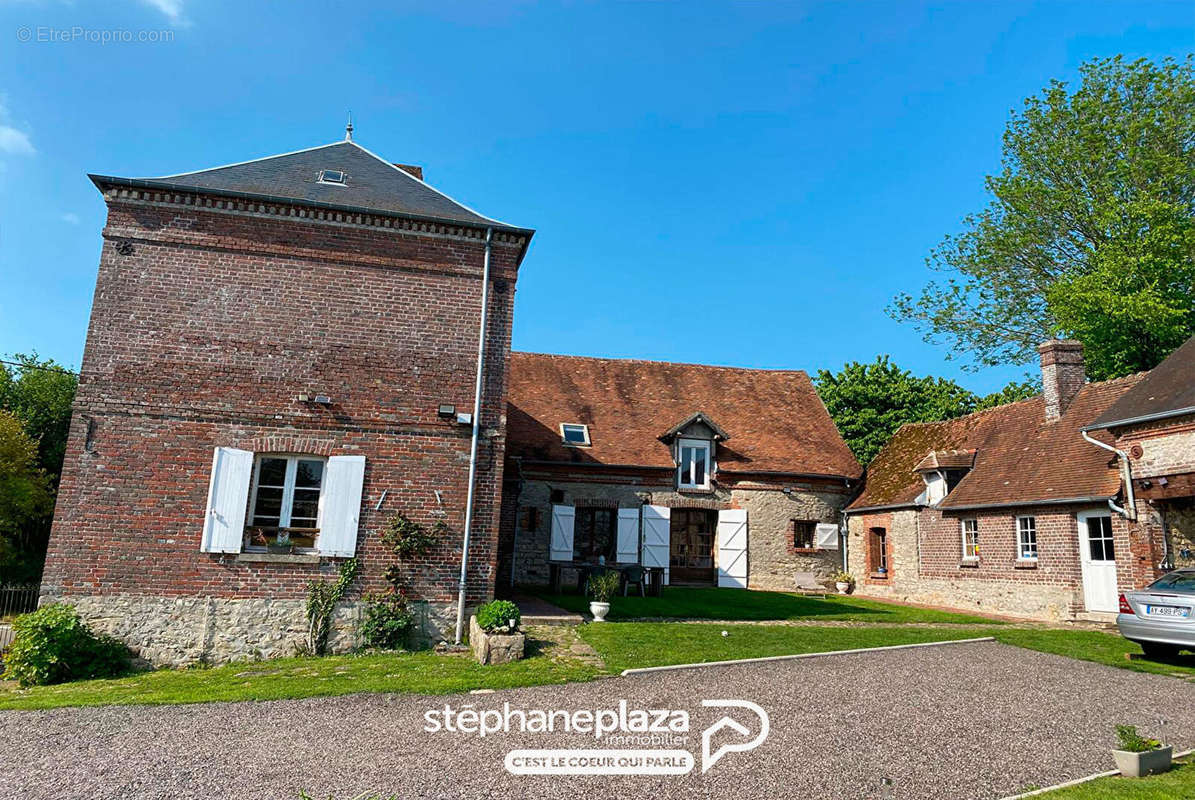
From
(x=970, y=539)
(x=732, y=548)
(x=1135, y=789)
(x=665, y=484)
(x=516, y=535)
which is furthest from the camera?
(x=665, y=484)

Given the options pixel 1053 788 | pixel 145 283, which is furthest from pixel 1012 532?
pixel 145 283

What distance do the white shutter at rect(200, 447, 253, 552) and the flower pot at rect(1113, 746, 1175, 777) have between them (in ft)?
33.8

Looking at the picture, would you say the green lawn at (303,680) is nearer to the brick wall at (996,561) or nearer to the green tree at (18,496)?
the brick wall at (996,561)

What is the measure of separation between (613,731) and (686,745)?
0.73m

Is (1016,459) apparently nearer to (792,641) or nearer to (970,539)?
(970,539)

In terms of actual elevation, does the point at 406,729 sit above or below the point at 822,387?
Result: below

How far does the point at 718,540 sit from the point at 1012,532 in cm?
704

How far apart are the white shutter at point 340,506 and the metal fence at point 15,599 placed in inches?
302

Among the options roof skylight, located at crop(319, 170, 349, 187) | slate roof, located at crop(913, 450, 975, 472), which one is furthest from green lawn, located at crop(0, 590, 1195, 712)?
roof skylight, located at crop(319, 170, 349, 187)

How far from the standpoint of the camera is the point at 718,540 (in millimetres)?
19344

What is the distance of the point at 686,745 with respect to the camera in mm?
5750

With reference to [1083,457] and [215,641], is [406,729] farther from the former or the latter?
[1083,457]

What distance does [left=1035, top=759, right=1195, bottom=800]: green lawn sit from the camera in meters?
4.61

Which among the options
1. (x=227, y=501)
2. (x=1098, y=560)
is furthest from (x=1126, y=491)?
(x=227, y=501)
